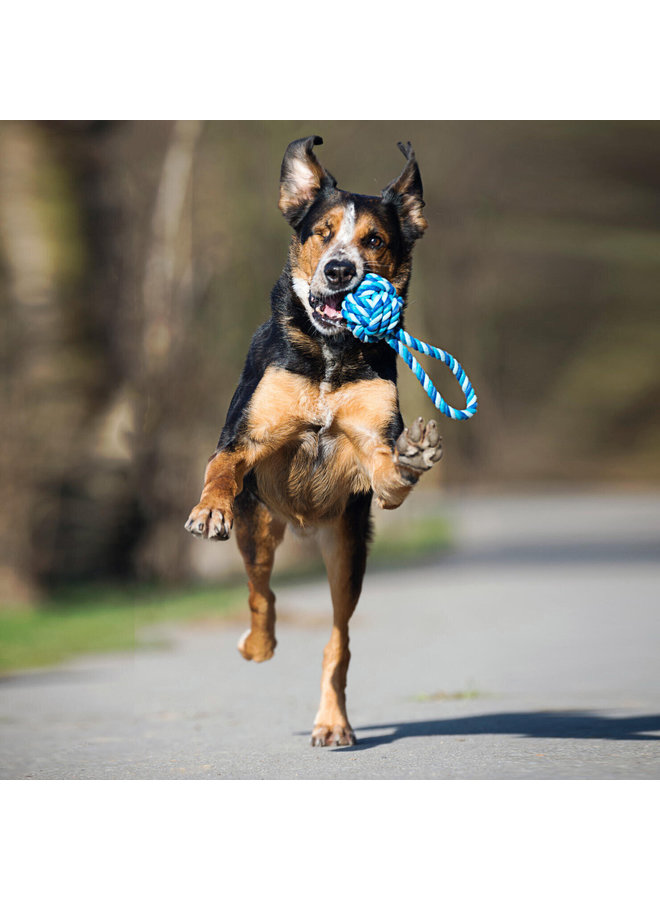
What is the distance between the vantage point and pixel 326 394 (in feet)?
12.4

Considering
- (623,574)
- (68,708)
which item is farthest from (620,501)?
(68,708)

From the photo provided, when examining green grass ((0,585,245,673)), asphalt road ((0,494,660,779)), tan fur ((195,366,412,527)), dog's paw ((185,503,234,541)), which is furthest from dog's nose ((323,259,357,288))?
green grass ((0,585,245,673))

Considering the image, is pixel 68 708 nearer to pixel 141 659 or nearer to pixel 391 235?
pixel 141 659

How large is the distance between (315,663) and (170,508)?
3222 mm

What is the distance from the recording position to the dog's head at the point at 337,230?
141 inches

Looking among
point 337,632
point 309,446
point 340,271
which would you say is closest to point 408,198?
point 340,271

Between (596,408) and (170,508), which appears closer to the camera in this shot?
(170,508)

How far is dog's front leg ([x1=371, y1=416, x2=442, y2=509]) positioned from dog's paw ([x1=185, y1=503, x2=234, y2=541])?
0.46 m

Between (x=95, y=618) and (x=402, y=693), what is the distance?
11.3 ft

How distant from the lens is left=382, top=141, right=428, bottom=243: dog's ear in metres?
3.81

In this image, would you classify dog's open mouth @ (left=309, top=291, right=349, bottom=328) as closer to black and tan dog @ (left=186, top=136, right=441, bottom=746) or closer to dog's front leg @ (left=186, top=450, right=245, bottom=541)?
black and tan dog @ (left=186, top=136, right=441, bottom=746)

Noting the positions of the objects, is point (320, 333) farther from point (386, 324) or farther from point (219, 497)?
point (219, 497)

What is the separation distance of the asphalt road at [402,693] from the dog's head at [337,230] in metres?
1.54
